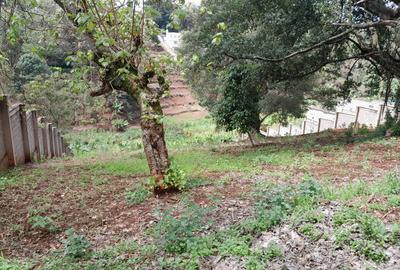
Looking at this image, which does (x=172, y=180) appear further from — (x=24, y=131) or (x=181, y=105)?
(x=181, y=105)

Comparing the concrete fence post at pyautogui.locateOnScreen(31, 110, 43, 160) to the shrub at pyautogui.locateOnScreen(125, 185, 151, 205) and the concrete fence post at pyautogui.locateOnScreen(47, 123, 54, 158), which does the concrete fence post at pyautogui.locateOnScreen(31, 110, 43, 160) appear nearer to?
the concrete fence post at pyautogui.locateOnScreen(47, 123, 54, 158)

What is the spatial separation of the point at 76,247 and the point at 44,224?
1.02m

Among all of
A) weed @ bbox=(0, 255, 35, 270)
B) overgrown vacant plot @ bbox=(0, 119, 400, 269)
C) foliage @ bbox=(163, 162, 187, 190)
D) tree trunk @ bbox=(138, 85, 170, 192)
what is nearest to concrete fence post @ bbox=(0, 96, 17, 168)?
overgrown vacant plot @ bbox=(0, 119, 400, 269)

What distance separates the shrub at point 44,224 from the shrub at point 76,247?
78 centimetres

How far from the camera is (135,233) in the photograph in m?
4.04

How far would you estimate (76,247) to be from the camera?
352cm

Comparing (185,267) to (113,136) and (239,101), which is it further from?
(113,136)

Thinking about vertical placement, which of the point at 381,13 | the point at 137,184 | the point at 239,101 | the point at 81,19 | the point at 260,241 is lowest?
the point at 137,184

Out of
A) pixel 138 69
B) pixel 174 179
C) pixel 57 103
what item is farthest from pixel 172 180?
pixel 57 103

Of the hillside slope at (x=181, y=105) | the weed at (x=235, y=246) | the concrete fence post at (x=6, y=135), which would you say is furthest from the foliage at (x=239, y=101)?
the hillside slope at (x=181, y=105)

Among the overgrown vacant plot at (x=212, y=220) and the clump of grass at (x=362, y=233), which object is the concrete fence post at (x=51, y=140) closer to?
the overgrown vacant plot at (x=212, y=220)

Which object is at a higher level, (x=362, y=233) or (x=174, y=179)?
(x=362, y=233)

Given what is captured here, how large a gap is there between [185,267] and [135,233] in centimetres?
115

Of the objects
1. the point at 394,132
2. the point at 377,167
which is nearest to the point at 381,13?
the point at 394,132
